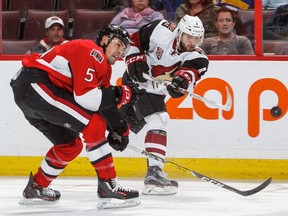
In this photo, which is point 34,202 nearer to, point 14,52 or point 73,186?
point 73,186

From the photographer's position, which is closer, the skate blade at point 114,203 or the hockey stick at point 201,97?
the skate blade at point 114,203

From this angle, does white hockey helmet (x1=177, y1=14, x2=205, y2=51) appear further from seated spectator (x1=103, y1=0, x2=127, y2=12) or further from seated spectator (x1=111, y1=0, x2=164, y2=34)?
seated spectator (x1=103, y1=0, x2=127, y2=12)

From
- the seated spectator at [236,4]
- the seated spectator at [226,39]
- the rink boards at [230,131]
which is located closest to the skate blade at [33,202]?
the rink boards at [230,131]

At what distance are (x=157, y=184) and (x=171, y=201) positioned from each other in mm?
290

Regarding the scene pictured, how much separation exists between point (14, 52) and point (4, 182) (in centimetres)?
92

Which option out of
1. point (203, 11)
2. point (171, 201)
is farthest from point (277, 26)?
point (171, 201)

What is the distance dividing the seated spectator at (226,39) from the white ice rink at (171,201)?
33.9 inches

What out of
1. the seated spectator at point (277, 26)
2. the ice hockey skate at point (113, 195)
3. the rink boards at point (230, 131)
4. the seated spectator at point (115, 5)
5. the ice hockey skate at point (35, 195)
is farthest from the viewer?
the seated spectator at point (115, 5)

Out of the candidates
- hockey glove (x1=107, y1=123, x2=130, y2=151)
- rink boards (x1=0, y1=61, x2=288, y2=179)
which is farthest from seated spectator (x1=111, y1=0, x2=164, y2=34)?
hockey glove (x1=107, y1=123, x2=130, y2=151)

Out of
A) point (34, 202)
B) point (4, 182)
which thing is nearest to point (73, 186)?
point (4, 182)

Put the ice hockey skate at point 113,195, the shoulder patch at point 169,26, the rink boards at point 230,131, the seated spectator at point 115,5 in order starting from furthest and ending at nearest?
1. the seated spectator at point 115,5
2. the rink boards at point 230,131
3. the shoulder patch at point 169,26
4. the ice hockey skate at point 113,195

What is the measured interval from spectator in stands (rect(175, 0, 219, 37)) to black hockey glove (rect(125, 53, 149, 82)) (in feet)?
2.66

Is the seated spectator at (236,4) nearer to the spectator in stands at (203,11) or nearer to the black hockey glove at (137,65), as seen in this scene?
the spectator in stands at (203,11)

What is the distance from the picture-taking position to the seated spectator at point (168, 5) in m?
6.05
